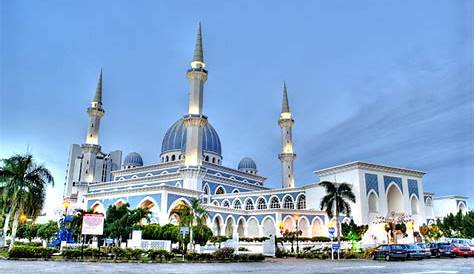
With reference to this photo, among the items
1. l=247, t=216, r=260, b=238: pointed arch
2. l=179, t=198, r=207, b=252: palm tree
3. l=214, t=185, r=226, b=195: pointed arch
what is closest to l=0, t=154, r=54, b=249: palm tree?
l=179, t=198, r=207, b=252: palm tree

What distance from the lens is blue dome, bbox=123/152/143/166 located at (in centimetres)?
7781

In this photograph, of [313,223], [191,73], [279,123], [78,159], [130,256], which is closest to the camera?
[130,256]

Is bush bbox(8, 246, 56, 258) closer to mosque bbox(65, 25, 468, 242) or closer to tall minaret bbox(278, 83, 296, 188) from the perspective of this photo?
mosque bbox(65, 25, 468, 242)

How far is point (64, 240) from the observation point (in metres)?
34.7

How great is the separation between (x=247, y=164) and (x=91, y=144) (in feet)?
96.6

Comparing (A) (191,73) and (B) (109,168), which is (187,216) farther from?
(B) (109,168)

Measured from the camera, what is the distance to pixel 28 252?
22.4 m

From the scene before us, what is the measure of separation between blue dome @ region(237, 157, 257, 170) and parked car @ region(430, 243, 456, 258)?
5053cm

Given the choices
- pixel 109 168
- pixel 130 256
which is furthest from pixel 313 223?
pixel 109 168

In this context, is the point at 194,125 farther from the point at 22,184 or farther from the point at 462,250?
the point at 462,250

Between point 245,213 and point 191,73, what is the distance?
69.1 ft

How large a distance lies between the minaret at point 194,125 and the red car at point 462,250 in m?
33.9

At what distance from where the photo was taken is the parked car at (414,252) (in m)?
27.6

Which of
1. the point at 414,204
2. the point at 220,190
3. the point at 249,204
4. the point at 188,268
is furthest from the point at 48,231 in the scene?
the point at 414,204
